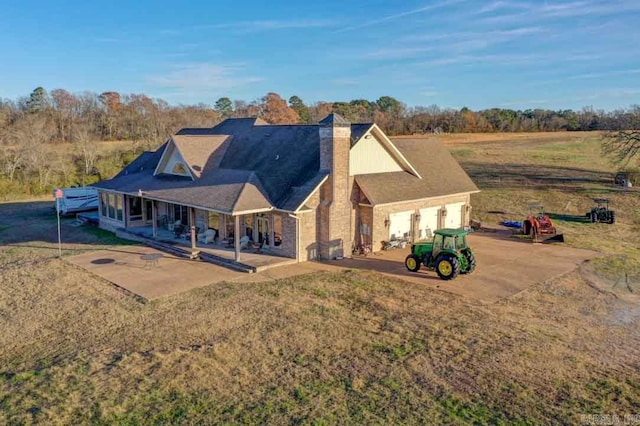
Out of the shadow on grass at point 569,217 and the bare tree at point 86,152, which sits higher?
the bare tree at point 86,152

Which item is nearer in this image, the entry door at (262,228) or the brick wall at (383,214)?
the entry door at (262,228)

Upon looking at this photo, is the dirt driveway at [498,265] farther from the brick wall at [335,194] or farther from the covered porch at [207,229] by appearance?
the covered porch at [207,229]

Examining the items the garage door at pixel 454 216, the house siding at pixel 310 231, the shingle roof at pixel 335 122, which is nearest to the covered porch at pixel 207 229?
the house siding at pixel 310 231

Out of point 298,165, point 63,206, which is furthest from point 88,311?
point 63,206

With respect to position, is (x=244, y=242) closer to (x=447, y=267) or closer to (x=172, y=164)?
(x=172, y=164)

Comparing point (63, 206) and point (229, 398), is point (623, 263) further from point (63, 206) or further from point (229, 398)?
point (63, 206)

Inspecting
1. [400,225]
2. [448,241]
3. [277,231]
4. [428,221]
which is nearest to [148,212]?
[277,231]

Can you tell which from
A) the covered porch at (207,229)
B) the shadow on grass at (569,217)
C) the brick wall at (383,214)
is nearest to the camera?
the covered porch at (207,229)
